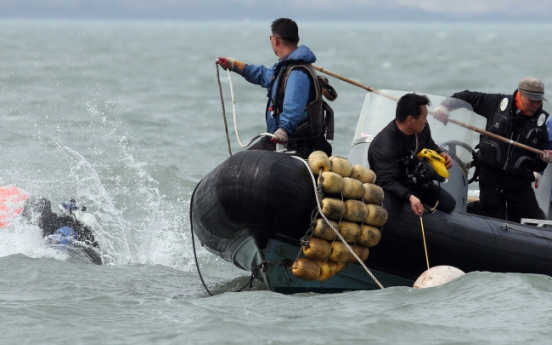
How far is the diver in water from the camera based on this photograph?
25.6 ft

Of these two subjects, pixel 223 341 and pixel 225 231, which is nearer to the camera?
pixel 223 341

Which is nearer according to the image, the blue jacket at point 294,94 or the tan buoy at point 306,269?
the tan buoy at point 306,269

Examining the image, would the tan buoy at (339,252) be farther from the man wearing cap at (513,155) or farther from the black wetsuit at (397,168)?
the man wearing cap at (513,155)

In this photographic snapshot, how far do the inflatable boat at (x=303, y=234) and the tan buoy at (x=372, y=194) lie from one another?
0.21 metres

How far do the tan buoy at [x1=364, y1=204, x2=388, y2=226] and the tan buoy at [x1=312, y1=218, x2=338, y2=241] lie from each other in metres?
0.23

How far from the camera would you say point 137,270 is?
7.76 m

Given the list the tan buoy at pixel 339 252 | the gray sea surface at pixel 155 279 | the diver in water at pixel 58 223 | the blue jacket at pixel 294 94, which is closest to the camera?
the gray sea surface at pixel 155 279

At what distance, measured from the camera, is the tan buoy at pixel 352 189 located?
19.6ft

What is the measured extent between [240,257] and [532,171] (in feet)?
7.39

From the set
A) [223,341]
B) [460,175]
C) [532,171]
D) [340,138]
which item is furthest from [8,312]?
[340,138]

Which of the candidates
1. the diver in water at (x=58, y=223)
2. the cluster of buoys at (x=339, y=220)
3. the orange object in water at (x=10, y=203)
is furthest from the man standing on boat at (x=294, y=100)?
the orange object in water at (x=10, y=203)

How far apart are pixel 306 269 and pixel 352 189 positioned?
1.77 feet

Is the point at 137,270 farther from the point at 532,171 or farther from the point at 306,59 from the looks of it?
the point at 532,171

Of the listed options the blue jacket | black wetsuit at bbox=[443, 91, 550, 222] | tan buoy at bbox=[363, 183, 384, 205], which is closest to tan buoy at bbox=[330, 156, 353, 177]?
tan buoy at bbox=[363, 183, 384, 205]
